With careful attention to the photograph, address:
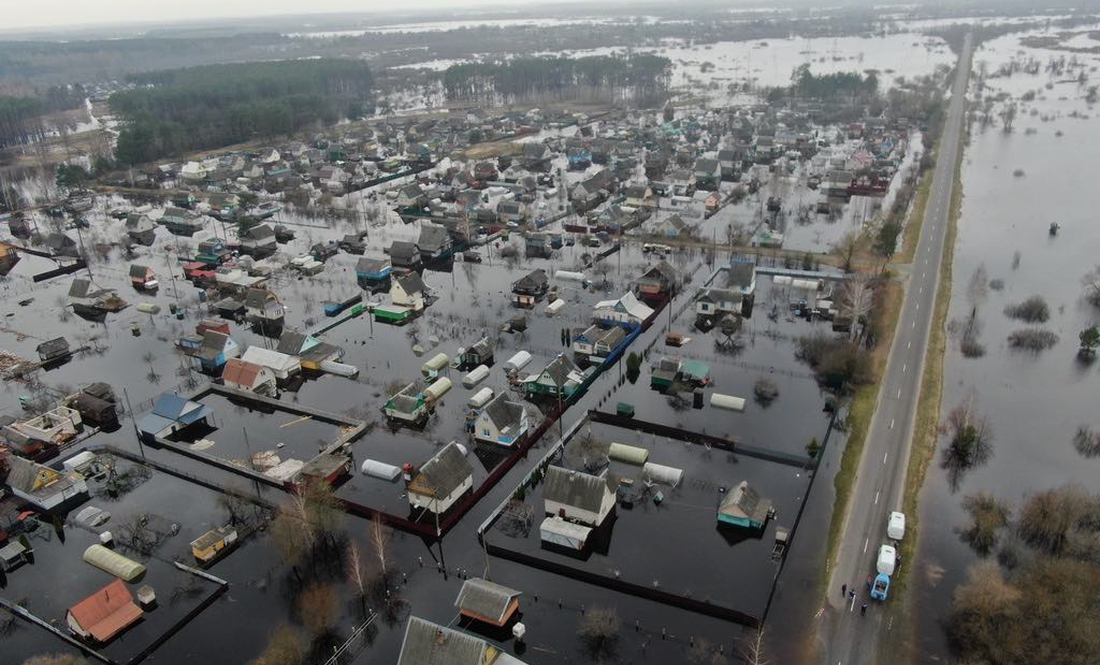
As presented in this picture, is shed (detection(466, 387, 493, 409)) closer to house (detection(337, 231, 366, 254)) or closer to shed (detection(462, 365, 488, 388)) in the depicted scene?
shed (detection(462, 365, 488, 388))

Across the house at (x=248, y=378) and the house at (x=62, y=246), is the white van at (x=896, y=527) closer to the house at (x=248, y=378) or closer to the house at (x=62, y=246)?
the house at (x=248, y=378)

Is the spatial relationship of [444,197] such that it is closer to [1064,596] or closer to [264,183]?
[264,183]

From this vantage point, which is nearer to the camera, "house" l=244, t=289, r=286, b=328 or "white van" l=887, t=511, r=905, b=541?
"white van" l=887, t=511, r=905, b=541

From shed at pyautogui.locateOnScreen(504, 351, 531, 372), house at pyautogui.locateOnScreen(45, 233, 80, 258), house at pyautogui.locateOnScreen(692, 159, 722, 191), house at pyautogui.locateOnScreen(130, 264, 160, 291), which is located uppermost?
house at pyautogui.locateOnScreen(692, 159, 722, 191)

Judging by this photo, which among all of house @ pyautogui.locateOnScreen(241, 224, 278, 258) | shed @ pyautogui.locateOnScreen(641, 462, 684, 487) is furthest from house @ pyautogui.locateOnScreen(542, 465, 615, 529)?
house @ pyautogui.locateOnScreen(241, 224, 278, 258)

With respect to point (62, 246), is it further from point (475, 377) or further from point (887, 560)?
point (887, 560)

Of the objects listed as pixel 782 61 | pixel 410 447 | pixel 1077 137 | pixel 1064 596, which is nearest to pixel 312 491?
pixel 410 447
